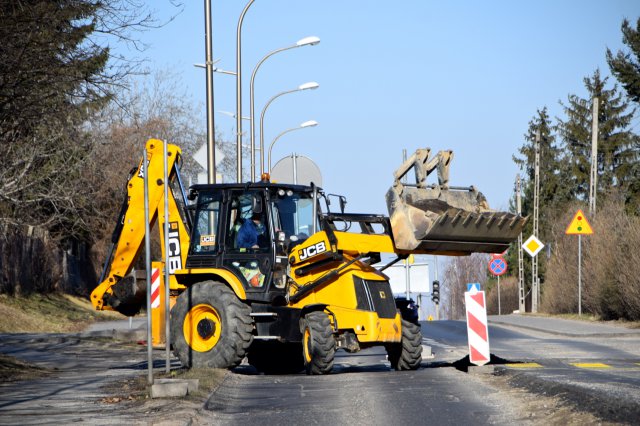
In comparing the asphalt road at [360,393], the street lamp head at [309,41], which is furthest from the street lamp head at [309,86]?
the asphalt road at [360,393]

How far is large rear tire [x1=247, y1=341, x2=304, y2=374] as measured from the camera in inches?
789

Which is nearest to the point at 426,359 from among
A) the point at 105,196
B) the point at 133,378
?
the point at 133,378

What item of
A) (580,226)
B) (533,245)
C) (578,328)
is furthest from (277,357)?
(533,245)

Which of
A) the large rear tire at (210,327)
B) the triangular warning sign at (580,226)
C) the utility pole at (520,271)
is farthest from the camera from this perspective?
the utility pole at (520,271)

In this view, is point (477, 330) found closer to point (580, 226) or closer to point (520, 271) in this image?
point (580, 226)

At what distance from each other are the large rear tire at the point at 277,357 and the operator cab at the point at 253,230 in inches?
61.5

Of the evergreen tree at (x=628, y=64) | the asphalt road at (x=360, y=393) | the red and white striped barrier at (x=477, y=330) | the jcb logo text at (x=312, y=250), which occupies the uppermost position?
the evergreen tree at (x=628, y=64)

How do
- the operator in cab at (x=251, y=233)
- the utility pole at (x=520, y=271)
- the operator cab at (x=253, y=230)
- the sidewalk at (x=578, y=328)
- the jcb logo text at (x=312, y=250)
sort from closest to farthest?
the jcb logo text at (x=312, y=250), the operator cab at (x=253, y=230), the operator in cab at (x=251, y=233), the sidewalk at (x=578, y=328), the utility pole at (x=520, y=271)

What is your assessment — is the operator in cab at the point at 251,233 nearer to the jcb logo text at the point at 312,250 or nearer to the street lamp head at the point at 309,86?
the jcb logo text at the point at 312,250

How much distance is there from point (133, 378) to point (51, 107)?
13.1ft

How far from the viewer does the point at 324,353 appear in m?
17.5

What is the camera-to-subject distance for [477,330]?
711 inches

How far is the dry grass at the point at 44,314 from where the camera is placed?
109ft

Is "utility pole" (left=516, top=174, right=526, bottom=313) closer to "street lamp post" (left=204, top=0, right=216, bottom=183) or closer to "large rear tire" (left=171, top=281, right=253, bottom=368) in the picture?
"street lamp post" (left=204, top=0, right=216, bottom=183)
